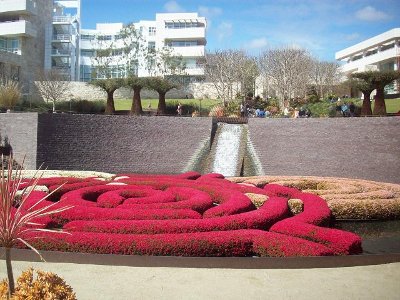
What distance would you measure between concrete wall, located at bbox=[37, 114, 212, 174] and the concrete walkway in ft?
61.1

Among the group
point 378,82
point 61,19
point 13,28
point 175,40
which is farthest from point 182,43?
point 378,82

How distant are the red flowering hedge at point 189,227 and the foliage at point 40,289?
2.11 meters

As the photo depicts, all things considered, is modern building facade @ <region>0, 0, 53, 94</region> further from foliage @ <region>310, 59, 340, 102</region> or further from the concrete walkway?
the concrete walkway

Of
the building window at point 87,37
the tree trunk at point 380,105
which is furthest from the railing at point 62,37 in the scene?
the tree trunk at point 380,105

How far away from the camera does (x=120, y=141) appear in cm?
2748

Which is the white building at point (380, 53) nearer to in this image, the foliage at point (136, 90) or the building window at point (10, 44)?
the foliage at point (136, 90)

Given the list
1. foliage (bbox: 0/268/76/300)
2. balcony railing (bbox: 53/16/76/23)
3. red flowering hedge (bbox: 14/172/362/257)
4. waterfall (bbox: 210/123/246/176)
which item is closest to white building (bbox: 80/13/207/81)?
balcony railing (bbox: 53/16/76/23)

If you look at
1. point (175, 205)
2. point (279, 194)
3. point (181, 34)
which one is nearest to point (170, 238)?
point (175, 205)

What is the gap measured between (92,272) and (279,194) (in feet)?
26.8

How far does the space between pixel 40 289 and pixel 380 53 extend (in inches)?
2514

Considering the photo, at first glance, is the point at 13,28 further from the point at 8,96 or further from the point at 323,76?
the point at 323,76

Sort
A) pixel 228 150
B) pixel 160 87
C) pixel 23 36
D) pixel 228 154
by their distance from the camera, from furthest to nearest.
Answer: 1. pixel 23 36
2. pixel 160 87
3. pixel 228 150
4. pixel 228 154

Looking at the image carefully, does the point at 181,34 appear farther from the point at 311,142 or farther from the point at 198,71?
the point at 311,142

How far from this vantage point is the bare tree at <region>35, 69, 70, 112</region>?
155 feet
